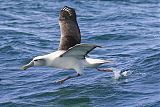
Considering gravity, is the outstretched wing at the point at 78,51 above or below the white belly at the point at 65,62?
above

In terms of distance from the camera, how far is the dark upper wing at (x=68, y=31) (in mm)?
12273

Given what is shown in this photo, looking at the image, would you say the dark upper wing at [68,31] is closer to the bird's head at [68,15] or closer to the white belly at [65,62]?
the bird's head at [68,15]

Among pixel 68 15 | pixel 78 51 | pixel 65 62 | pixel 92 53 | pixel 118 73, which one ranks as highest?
pixel 68 15

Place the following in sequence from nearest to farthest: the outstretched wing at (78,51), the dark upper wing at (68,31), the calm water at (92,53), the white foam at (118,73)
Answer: the outstretched wing at (78,51)
the calm water at (92,53)
the dark upper wing at (68,31)
the white foam at (118,73)

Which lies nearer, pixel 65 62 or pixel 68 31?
pixel 65 62

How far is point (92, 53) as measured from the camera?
602 inches

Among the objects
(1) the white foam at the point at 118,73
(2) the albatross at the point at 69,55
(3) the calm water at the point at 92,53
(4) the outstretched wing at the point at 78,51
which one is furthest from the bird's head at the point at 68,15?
(1) the white foam at the point at 118,73

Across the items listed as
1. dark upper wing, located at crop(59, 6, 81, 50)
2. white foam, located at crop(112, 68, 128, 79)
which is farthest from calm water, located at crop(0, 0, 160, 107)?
dark upper wing, located at crop(59, 6, 81, 50)

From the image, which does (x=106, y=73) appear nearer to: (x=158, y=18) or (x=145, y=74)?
(x=145, y=74)

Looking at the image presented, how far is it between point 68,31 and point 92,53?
2.93 m

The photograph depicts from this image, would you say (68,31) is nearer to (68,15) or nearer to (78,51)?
(68,15)

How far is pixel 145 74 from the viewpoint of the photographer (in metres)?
12.6

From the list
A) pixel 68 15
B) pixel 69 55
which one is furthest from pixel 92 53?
pixel 69 55

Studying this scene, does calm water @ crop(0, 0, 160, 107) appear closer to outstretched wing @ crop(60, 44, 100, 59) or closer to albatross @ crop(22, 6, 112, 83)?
albatross @ crop(22, 6, 112, 83)
